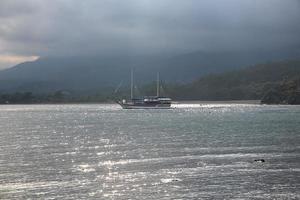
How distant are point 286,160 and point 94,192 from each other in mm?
28392

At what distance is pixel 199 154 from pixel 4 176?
27821 mm

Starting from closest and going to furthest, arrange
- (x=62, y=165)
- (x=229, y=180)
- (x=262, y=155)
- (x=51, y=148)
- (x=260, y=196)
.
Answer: (x=260, y=196)
(x=229, y=180)
(x=62, y=165)
(x=262, y=155)
(x=51, y=148)

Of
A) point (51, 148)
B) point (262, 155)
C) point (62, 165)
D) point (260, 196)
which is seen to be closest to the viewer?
point (260, 196)

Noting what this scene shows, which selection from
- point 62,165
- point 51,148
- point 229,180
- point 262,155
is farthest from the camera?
point 51,148

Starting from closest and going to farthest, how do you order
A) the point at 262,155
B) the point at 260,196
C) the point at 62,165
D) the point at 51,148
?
the point at 260,196
the point at 62,165
the point at 262,155
the point at 51,148

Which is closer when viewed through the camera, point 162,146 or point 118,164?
point 118,164

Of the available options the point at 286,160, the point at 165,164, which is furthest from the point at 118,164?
the point at 286,160

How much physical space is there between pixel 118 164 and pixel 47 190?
18.0 metres

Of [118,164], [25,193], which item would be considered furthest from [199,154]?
[25,193]

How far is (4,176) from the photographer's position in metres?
57.8

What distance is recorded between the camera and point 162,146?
89062 mm

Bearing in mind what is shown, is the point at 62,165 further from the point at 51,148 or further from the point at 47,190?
the point at 51,148

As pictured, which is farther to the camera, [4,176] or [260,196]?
[4,176]

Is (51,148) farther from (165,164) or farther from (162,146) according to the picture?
(165,164)
